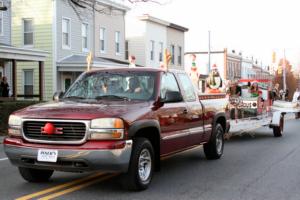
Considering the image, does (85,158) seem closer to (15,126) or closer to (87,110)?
(87,110)

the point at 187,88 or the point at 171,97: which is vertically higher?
the point at 187,88

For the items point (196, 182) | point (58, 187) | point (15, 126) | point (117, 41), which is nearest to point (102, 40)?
point (117, 41)

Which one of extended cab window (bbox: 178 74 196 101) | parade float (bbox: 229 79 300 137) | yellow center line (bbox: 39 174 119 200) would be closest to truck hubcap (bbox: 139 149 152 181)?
yellow center line (bbox: 39 174 119 200)

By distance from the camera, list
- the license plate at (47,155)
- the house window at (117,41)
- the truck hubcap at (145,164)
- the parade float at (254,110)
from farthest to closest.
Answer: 1. the house window at (117,41)
2. the parade float at (254,110)
3. the truck hubcap at (145,164)
4. the license plate at (47,155)

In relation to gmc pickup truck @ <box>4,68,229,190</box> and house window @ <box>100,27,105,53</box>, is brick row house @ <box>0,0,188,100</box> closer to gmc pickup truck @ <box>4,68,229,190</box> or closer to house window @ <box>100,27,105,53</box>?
house window @ <box>100,27,105,53</box>

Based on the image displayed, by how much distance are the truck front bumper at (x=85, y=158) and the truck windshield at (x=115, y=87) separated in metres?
1.25

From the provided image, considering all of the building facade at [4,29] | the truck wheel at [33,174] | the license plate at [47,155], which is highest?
the building facade at [4,29]

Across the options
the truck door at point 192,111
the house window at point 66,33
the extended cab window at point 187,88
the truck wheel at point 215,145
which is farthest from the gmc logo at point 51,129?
the house window at point 66,33

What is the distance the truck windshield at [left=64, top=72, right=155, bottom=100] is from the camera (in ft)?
25.6

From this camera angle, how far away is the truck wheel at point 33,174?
7566mm

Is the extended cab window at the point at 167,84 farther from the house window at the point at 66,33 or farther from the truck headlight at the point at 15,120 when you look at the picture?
the house window at the point at 66,33

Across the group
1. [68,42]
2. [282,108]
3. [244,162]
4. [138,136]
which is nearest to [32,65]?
[68,42]

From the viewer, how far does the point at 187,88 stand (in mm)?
9219

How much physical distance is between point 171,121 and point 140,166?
3.82 ft
